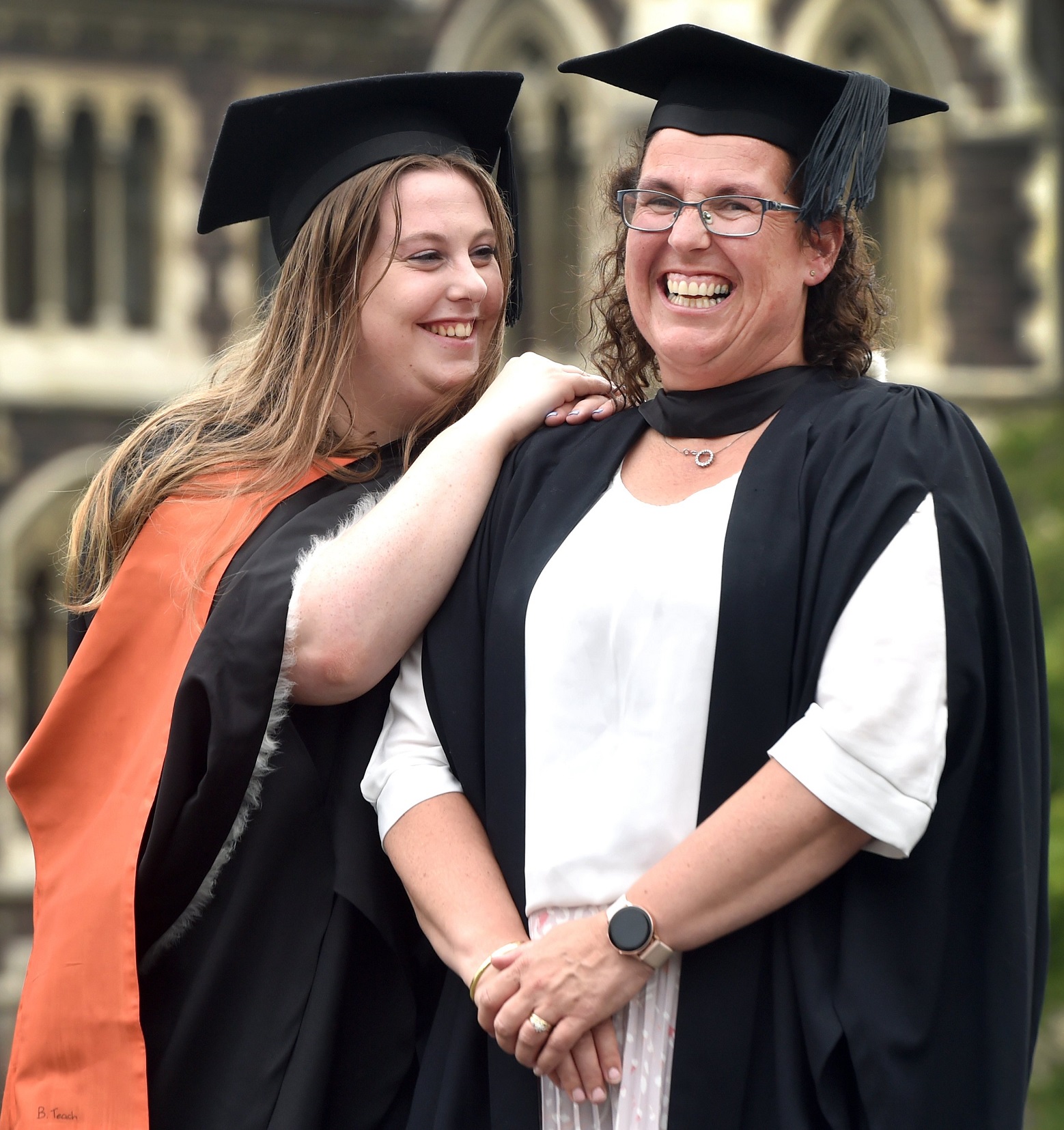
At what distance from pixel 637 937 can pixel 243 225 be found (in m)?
11.4

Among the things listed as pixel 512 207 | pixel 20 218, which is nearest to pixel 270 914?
pixel 512 207

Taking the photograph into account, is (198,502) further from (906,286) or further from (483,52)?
(906,286)

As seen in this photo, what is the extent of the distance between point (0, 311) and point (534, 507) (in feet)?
36.2

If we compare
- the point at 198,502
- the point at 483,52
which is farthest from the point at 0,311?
the point at 198,502

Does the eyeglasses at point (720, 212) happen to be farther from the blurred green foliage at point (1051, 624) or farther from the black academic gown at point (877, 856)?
the blurred green foliage at point (1051, 624)

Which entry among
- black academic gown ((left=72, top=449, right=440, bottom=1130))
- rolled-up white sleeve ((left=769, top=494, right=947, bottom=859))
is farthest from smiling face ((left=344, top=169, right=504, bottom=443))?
rolled-up white sleeve ((left=769, top=494, right=947, bottom=859))

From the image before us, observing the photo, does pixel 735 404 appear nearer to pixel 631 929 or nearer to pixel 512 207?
pixel 631 929

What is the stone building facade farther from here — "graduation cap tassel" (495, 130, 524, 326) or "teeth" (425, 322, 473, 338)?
"teeth" (425, 322, 473, 338)

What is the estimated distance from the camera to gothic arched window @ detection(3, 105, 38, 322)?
12609mm

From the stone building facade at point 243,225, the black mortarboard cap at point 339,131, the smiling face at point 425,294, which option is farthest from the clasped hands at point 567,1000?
the stone building facade at point 243,225

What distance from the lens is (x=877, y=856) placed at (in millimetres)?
2203

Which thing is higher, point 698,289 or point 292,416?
point 698,289

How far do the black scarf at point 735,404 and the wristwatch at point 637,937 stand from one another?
70cm

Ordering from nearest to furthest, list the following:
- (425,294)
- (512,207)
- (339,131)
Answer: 1. (425,294)
2. (339,131)
3. (512,207)
